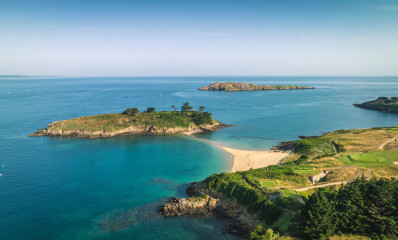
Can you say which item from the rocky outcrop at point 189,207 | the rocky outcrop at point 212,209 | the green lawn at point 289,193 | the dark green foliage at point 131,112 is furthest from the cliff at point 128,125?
the green lawn at point 289,193

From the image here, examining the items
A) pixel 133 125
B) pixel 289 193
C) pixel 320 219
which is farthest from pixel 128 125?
pixel 320 219

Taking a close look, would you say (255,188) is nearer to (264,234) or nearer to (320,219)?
(264,234)

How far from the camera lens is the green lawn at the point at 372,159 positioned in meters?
43.5

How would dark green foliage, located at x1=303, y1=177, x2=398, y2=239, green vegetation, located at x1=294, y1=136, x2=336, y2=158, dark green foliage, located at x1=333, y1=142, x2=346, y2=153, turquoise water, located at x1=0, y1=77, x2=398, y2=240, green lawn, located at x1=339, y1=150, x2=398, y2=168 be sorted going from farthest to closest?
green vegetation, located at x1=294, y1=136, x2=336, y2=158 < dark green foliage, located at x1=333, y1=142, x2=346, y2=153 < green lawn, located at x1=339, y1=150, x2=398, y2=168 < turquoise water, located at x1=0, y1=77, x2=398, y2=240 < dark green foliage, located at x1=303, y1=177, x2=398, y2=239

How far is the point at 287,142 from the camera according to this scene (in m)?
70.8

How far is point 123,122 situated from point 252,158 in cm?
5290

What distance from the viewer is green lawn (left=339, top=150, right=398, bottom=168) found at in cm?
4350

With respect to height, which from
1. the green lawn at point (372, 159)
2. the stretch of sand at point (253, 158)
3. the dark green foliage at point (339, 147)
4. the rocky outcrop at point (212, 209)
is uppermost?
the green lawn at point (372, 159)

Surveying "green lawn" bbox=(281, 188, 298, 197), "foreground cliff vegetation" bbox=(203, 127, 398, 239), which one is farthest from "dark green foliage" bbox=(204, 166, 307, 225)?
"green lawn" bbox=(281, 188, 298, 197)

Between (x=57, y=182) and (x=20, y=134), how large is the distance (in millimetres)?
47249

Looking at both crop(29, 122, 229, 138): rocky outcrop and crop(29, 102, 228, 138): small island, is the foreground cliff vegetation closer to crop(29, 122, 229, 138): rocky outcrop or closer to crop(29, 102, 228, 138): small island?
crop(29, 122, 229, 138): rocky outcrop

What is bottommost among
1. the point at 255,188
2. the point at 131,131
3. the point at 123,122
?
the point at 131,131

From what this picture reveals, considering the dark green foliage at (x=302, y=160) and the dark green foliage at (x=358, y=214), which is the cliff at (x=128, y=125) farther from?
the dark green foliage at (x=358, y=214)

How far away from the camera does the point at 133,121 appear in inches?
3462
